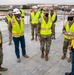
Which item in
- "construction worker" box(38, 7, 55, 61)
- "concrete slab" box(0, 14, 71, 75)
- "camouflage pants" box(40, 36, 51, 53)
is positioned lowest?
"concrete slab" box(0, 14, 71, 75)

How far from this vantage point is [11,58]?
6996mm

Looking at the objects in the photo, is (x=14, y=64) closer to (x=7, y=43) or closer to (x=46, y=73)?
(x=46, y=73)

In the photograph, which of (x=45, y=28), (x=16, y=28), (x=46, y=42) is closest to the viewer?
(x=16, y=28)

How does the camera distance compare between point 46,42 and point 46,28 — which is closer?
point 46,28

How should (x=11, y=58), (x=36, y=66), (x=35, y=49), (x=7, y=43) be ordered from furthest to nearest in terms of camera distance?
(x=7, y=43), (x=35, y=49), (x=11, y=58), (x=36, y=66)

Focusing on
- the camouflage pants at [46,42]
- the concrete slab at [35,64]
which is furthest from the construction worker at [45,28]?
the concrete slab at [35,64]

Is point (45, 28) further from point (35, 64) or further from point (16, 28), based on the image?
point (35, 64)

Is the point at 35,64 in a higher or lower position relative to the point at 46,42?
lower

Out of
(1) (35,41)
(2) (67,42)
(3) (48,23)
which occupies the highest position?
(3) (48,23)

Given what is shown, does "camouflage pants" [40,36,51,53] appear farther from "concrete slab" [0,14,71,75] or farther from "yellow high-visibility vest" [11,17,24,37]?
"yellow high-visibility vest" [11,17,24,37]

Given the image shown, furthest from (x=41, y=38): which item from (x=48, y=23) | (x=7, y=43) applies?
(x=7, y=43)

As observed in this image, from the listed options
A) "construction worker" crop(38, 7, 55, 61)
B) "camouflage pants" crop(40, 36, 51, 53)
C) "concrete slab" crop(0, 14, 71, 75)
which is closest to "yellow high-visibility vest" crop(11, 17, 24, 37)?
"construction worker" crop(38, 7, 55, 61)

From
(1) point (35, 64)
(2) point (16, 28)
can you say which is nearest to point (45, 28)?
(2) point (16, 28)

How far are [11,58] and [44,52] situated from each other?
1202 mm
